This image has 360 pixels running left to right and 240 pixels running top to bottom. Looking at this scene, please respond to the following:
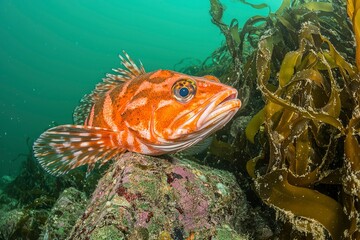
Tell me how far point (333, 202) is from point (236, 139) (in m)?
1.57

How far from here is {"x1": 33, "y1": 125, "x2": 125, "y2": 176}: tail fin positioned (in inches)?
109

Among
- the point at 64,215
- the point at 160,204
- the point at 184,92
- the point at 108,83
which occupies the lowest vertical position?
the point at 64,215

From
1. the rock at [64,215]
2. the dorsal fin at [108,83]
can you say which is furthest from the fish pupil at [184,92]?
the rock at [64,215]

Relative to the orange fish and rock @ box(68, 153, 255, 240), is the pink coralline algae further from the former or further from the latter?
the orange fish

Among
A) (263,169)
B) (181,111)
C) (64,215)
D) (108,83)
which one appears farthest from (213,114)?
(64,215)

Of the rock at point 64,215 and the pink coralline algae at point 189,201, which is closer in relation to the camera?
the pink coralline algae at point 189,201

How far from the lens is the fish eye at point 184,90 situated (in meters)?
2.53

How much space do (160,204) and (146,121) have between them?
0.76 meters

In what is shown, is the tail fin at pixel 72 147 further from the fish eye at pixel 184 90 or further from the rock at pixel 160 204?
the fish eye at pixel 184 90

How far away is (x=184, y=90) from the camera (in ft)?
8.34

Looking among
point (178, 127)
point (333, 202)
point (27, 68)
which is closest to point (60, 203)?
point (178, 127)

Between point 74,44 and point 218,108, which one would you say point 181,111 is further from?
point 74,44

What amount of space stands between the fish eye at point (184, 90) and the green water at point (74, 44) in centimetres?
8016

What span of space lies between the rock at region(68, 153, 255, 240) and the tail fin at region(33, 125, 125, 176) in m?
0.22
